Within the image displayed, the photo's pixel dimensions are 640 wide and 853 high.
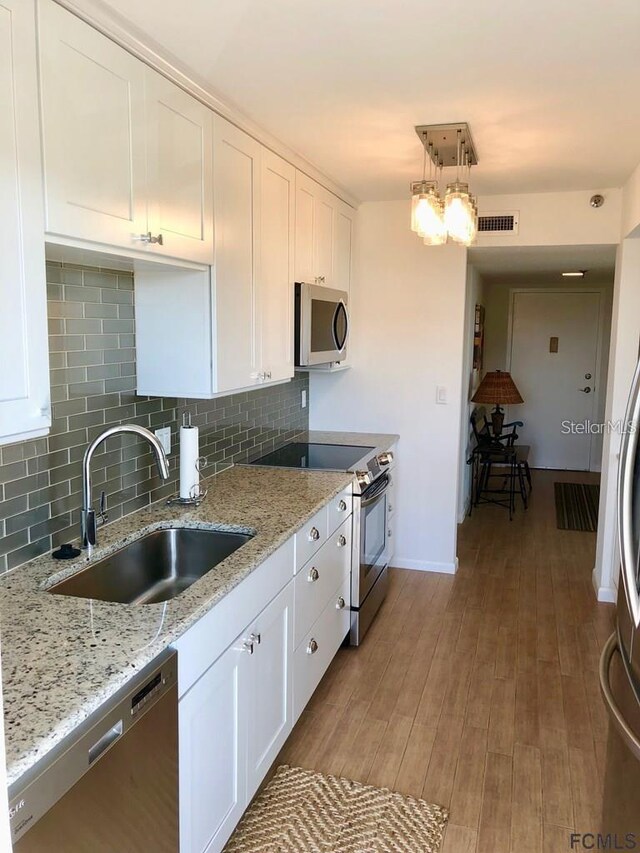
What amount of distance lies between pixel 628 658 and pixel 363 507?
1765mm

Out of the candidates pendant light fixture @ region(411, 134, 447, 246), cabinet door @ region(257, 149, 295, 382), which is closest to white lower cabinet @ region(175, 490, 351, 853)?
cabinet door @ region(257, 149, 295, 382)

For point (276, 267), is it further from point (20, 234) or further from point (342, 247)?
point (20, 234)

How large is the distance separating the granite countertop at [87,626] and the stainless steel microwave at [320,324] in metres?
0.97

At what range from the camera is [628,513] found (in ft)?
4.60

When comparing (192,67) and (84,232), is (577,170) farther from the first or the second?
(84,232)

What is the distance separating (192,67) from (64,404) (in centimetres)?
111

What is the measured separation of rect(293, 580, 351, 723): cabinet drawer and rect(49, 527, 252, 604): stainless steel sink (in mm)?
497

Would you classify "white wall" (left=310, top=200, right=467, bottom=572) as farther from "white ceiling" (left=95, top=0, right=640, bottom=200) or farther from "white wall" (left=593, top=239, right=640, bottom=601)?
"white ceiling" (left=95, top=0, right=640, bottom=200)

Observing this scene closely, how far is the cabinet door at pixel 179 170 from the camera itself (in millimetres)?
1911

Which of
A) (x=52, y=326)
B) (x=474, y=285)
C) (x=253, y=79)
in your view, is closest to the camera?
(x=52, y=326)

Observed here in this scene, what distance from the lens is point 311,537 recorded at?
248 cm

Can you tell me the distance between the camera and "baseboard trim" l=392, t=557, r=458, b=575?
4266 millimetres

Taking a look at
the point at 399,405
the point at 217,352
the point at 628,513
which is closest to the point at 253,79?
the point at 217,352

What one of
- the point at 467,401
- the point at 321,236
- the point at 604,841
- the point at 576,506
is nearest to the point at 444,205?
the point at 321,236
